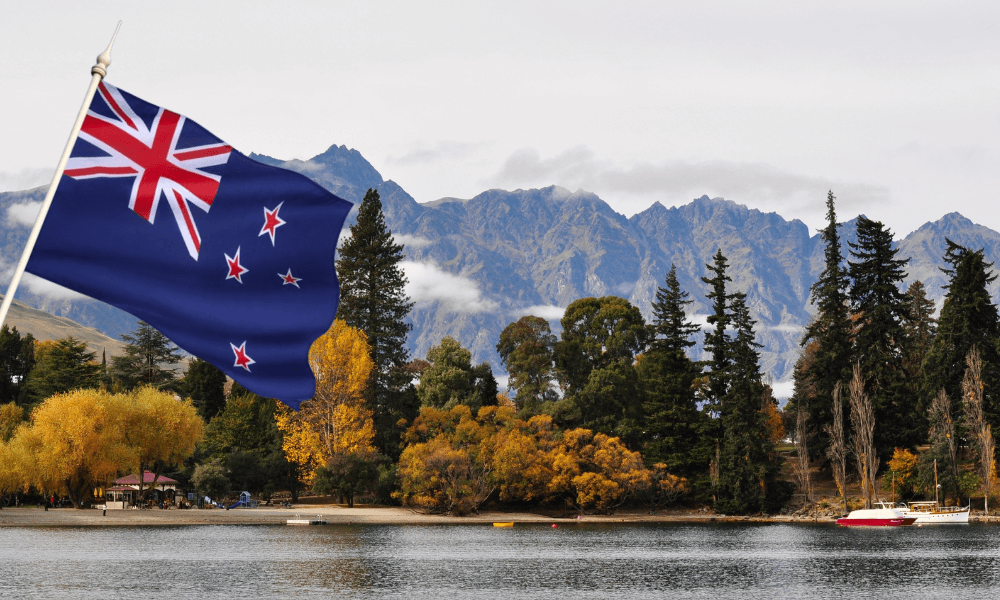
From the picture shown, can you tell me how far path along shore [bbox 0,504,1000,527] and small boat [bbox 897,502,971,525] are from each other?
3.01m

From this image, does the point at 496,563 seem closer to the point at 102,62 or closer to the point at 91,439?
the point at 91,439

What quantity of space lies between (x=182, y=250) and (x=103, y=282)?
945 millimetres

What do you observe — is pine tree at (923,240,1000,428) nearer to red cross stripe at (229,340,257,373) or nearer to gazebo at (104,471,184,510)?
gazebo at (104,471,184,510)

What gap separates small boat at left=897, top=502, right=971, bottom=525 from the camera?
286 ft

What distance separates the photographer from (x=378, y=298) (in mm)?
112500

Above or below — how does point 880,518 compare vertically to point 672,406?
below

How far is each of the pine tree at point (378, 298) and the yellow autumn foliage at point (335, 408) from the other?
34.5 ft

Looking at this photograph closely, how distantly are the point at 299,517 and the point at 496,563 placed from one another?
122ft

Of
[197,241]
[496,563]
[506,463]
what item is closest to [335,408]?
[506,463]

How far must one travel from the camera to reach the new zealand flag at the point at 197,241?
11.4m

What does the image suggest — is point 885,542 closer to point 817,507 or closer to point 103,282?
point 817,507

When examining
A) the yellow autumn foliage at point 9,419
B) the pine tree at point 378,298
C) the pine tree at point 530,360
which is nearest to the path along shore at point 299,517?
the yellow autumn foliage at point 9,419

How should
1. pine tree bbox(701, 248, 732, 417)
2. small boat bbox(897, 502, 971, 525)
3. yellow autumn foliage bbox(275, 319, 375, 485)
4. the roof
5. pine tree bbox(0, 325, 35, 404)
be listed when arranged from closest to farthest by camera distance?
small boat bbox(897, 502, 971, 525)
yellow autumn foliage bbox(275, 319, 375, 485)
the roof
pine tree bbox(701, 248, 732, 417)
pine tree bbox(0, 325, 35, 404)


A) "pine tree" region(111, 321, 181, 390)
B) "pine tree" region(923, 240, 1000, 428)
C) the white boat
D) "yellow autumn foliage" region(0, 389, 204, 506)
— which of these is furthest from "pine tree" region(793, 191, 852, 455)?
"pine tree" region(111, 321, 181, 390)
